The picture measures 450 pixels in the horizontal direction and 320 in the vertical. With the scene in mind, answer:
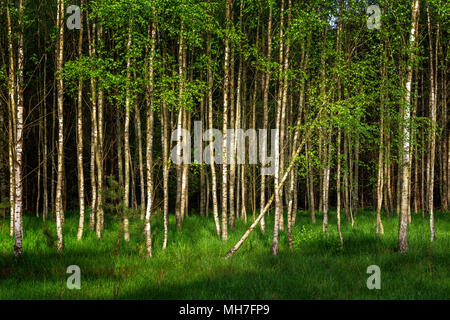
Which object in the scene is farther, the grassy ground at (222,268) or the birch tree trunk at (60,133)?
the birch tree trunk at (60,133)

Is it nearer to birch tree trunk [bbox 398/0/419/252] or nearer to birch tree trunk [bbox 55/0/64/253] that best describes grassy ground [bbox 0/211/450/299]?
birch tree trunk [bbox 398/0/419/252]

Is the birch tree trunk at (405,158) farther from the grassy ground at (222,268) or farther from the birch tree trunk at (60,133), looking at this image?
the birch tree trunk at (60,133)

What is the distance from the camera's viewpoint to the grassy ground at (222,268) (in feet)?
24.9

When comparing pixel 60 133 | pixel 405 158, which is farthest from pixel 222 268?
pixel 405 158

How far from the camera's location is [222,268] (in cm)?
933

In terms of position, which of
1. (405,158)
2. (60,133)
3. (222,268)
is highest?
(60,133)

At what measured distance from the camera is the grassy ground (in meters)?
7.59

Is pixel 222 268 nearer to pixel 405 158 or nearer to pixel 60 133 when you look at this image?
pixel 60 133

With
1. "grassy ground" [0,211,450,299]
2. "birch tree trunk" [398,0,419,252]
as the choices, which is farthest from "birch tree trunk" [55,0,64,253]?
"birch tree trunk" [398,0,419,252]

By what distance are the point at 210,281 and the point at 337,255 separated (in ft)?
15.0

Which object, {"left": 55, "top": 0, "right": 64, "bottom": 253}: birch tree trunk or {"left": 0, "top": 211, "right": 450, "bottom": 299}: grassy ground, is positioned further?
{"left": 55, "top": 0, "right": 64, "bottom": 253}: birch tree trunk

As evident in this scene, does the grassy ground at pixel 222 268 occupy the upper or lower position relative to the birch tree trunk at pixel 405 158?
lower

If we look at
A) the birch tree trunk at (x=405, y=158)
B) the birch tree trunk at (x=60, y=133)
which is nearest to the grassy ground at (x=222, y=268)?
the birch tree trunk at (x=405, y=158)
